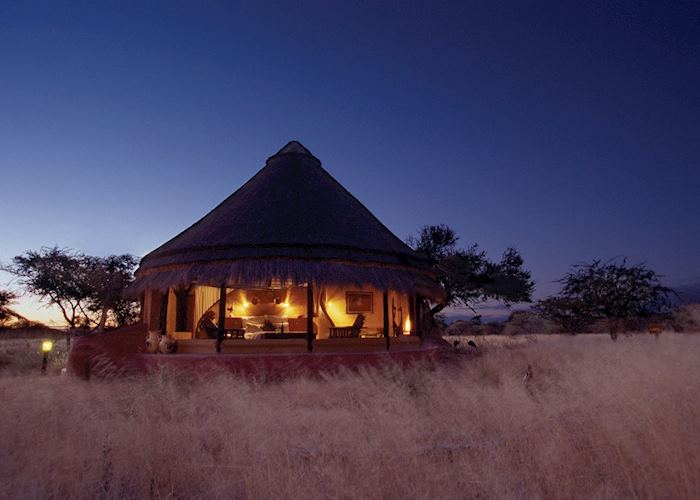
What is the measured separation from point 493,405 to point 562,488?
2132 millimetres

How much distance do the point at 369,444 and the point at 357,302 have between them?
12.7 metres

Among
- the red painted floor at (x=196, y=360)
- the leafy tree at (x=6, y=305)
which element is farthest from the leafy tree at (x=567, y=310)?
the leafy tree at (x=6, y=305)

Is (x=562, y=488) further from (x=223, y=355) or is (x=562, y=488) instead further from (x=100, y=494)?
(x=223, y=355)

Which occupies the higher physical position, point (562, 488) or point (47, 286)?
point (47, 286)

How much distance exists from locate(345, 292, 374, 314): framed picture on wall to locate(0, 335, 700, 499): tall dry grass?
1015cm

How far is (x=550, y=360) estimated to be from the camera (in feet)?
40.3

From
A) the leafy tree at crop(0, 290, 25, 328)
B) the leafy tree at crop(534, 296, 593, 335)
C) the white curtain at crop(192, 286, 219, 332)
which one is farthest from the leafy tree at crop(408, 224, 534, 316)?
the leafy tree at crop(0, 290, 25, 328)

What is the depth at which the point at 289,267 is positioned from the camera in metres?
11.8

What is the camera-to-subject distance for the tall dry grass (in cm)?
393

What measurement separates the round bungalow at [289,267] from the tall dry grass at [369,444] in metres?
4.78

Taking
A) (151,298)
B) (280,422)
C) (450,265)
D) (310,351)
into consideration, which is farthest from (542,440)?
(450,265)

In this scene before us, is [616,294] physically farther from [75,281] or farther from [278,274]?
[75,281]

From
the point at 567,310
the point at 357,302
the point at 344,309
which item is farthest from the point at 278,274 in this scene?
the point at 567,310

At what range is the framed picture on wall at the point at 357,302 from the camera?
688 inches
